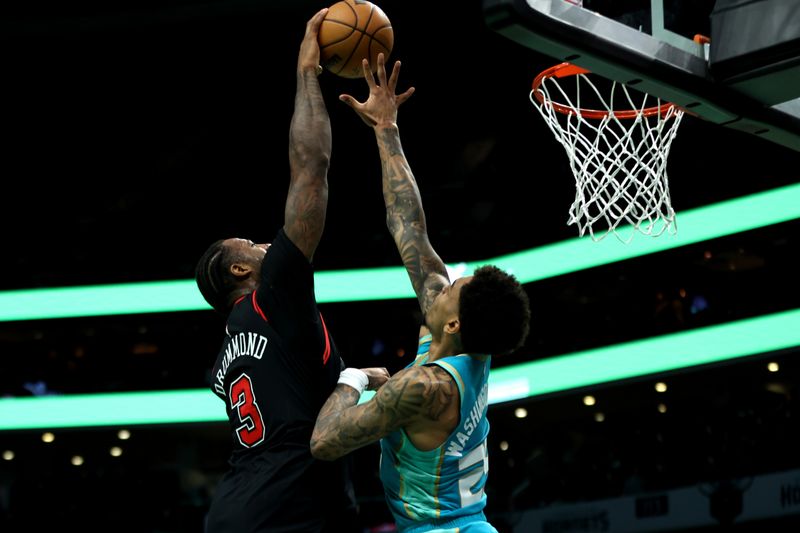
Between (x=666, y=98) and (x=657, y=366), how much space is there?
6767 mm

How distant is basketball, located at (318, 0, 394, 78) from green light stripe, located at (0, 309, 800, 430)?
708cm

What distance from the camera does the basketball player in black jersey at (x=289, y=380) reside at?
371cm

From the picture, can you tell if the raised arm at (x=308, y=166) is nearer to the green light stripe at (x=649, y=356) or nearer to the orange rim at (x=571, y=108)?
the orange rim at (x=571, y=108)

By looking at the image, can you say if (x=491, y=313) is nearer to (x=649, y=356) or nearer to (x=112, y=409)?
(x=649, y=356)

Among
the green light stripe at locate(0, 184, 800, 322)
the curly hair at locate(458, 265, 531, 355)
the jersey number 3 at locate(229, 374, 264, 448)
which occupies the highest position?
the green light stripe at locate(0, 184, 800, 322)

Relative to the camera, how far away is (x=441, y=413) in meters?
3.61

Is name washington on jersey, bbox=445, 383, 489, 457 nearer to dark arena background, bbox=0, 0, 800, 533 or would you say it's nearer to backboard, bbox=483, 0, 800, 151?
backboard, bbox=483, 0, 800, 151

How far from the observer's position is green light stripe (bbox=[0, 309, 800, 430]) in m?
10.5

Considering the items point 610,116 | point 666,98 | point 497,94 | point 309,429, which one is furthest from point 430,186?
point 309,429

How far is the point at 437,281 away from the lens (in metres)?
4.16

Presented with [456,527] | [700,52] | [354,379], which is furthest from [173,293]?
[456,527]

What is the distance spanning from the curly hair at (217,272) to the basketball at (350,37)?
711 millimetres

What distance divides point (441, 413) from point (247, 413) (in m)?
0.63

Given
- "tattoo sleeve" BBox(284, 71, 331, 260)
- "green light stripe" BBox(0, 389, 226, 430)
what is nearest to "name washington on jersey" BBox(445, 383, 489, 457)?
"tattoo sleeve" BBox(284, 71, 331, 260)
